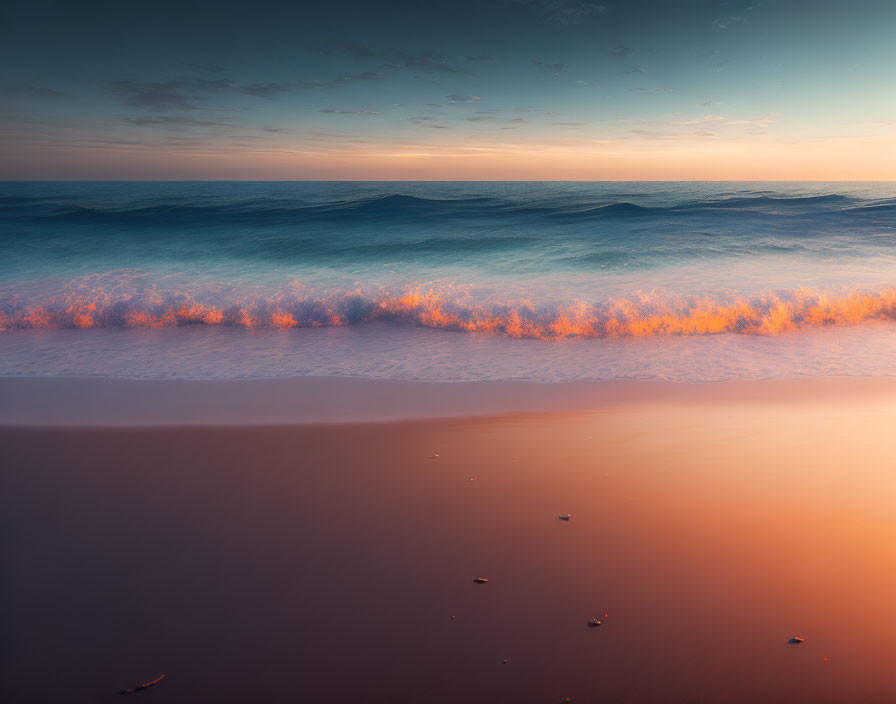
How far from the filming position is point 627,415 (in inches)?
192

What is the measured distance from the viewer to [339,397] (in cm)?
546

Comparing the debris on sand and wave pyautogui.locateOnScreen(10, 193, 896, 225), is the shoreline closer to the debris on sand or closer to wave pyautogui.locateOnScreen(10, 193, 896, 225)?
the debris on sand

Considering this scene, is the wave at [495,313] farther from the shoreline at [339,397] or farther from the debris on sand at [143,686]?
the debris on sand at [143,686]

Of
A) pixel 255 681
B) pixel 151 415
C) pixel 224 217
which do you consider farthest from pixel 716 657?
pixel 224 217

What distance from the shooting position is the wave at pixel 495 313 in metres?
8.16

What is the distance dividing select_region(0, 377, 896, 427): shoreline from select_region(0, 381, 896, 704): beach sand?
515 mm

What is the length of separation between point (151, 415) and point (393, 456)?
250cm

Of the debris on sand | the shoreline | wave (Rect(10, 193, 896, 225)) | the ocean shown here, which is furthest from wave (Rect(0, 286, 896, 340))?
wave (Rect(10, 193, 896, 225))

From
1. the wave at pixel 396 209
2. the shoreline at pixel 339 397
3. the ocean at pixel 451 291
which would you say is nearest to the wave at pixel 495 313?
the ocean at pixel 451 291

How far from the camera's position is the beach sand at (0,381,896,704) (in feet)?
7.36

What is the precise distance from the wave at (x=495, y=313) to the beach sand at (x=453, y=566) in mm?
3832

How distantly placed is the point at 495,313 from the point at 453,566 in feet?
20.1

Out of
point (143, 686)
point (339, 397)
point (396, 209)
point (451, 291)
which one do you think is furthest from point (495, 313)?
point (396, 209)

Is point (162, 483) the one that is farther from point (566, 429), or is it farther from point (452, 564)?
point (566, 429)
